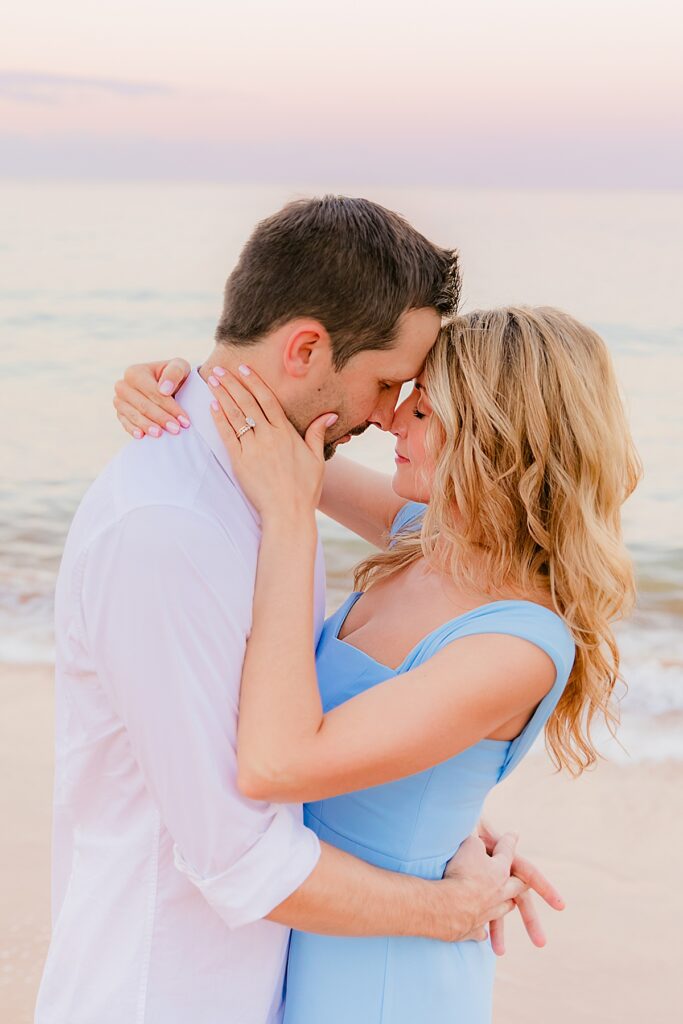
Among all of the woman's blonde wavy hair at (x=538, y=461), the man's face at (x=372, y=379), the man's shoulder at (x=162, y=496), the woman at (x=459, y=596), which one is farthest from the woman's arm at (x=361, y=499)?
the man's shoulder at (x=162, y=496)

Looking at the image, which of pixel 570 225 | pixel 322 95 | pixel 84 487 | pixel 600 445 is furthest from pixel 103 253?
pixel 600 445

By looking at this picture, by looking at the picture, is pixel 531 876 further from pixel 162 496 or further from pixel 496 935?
pixel 162 496

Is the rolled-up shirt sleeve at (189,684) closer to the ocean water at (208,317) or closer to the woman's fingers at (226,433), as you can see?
the woman's fingers at (226,433)

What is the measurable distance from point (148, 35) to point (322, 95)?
4.52 meters

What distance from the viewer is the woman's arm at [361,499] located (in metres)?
3.30

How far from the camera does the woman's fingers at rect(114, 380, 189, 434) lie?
88.1 inches

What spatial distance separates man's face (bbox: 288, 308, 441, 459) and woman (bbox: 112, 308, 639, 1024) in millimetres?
75

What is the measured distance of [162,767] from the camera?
75.0 inches

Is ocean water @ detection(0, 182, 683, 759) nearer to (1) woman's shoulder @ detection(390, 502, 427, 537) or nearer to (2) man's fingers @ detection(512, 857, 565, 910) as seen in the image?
(1) woman's shoulder @ detection(390, 502, 427, 537)

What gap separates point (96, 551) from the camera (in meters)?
1.89

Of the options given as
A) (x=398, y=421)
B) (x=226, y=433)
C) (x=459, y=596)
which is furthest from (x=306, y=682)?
(x=398, y=421)

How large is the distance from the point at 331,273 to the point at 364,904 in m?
Result: 1.25

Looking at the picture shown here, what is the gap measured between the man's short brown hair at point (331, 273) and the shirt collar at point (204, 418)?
0.39ft

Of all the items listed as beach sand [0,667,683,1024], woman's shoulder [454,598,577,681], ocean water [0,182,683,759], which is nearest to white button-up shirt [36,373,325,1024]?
woman's shoulder [454,598,577,681]
